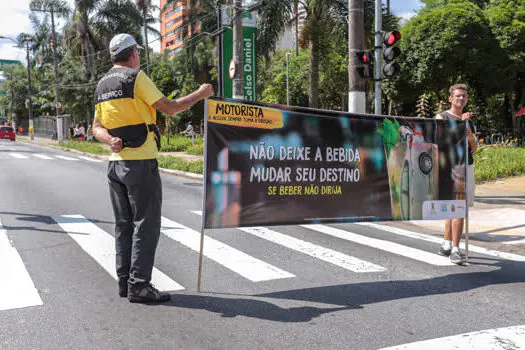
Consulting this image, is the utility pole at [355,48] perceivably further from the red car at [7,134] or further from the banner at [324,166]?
the red car at [7,134]

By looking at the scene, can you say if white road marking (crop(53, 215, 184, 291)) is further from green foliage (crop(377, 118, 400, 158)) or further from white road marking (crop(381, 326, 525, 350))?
green foliage (crop(377, 118, 400, 158))

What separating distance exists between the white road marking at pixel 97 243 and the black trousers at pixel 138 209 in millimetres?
580

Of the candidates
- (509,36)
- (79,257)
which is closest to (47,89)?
(509,36)

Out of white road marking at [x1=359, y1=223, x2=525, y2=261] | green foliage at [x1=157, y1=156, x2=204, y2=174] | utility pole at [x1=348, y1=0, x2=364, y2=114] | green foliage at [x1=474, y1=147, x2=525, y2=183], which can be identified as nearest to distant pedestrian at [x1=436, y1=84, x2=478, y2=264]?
white road marking at [x1=359, y1=223, x2=525, y2=261]

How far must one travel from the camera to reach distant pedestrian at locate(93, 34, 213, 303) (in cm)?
395

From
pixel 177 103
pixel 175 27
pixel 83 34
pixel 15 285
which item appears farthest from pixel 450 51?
pixel 175 27

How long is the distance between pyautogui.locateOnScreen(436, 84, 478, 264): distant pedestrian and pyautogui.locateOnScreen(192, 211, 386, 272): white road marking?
3.36 feet

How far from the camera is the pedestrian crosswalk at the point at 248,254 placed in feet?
15.6

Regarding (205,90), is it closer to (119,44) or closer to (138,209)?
(119,44)

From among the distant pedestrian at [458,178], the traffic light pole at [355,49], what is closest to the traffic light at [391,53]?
the traffic light pole at [355,49]

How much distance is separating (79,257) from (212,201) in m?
2.04

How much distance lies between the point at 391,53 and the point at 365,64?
0.60 m

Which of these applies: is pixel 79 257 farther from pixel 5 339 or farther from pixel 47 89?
pixel 47 89

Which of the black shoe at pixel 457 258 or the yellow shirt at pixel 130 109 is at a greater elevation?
the yellow shirt at pixel 130 109
